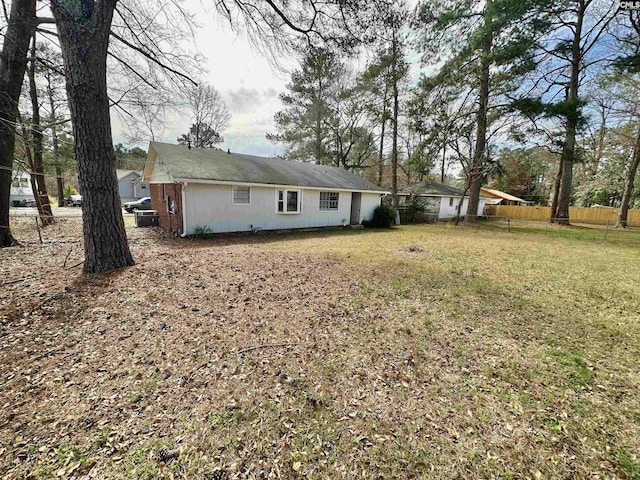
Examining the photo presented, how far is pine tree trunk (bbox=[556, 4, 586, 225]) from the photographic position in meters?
12.8

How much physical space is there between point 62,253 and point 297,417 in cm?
793

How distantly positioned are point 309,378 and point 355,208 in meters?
14.2

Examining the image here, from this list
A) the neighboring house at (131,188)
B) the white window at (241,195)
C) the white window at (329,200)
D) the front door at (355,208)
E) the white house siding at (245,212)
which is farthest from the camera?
the neighboring house at (131,188)

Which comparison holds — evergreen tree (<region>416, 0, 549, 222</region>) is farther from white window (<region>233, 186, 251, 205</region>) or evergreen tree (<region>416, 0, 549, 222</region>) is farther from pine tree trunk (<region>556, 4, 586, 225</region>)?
white window (<region>233, 186, 251, 205</region>)

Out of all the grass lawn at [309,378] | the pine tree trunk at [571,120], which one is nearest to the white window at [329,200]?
the grass lawn at [309,378]

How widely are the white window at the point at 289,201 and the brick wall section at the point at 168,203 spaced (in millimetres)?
4026

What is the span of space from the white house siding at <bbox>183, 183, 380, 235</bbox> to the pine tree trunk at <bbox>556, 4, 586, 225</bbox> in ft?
38.2

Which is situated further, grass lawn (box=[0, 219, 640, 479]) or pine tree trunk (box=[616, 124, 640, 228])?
pine tree trunk (box=[616, 124, 640, 228])

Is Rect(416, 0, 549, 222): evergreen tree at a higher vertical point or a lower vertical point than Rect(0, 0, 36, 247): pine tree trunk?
higher

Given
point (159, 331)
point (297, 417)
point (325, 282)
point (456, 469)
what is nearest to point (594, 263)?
point (325, 282)

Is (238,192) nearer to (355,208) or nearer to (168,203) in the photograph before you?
(168,203)

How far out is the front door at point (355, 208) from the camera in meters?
16.2

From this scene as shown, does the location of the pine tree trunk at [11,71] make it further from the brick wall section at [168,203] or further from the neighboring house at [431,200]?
the neighboring house at [431,200]

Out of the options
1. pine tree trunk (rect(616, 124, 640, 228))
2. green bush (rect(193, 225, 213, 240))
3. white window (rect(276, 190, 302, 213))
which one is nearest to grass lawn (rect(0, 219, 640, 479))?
green bush (rect(193, 225, 213, 240))
